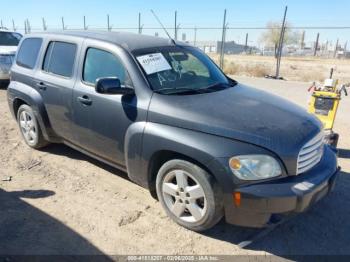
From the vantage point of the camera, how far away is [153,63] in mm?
3789

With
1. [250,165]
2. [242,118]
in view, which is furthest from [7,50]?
[250,165]

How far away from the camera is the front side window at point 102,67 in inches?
149

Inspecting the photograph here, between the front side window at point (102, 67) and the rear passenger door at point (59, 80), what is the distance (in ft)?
0.74

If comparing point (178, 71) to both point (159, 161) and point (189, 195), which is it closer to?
point (159, 161)

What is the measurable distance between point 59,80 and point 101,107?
3.19ft

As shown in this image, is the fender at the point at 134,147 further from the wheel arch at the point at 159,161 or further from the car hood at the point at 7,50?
the car hood at the point at 7,50

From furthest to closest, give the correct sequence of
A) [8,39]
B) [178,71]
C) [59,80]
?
[8,39] < [59,80] < [178,71]

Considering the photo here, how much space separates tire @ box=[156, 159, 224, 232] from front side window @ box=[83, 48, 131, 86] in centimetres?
109

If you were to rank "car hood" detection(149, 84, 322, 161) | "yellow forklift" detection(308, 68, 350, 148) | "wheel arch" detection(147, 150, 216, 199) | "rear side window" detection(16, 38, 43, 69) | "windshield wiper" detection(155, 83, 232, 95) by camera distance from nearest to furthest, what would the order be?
"car hood" detection(149, 84, 322, 161) < "wheel arch" detection(147, 150, 216, 199) < "windshield wiper" detection(155, 83, 232, 95) < "rear side window" detection(16, 38, 43, 69) < "yellow forklift" detection(308, 68, 350, 148)

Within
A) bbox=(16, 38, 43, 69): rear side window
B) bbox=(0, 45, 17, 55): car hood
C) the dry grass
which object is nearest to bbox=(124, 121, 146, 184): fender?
bbox=(16, 38, 43, 69): rear side window

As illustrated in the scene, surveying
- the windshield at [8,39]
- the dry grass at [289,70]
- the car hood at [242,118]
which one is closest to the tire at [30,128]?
the car hood at [242,118]

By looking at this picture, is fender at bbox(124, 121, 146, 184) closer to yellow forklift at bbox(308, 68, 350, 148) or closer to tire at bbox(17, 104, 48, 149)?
tire at bbox(17, 104, 48, 149)

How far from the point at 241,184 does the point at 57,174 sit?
2.73 meters

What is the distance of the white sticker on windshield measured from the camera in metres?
3.71
